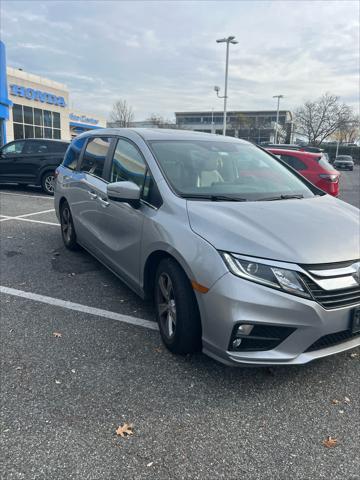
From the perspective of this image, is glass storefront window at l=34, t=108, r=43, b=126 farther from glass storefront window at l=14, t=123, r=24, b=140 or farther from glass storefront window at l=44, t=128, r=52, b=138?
glass storefront window at l=14, t=123, r=24, b=140

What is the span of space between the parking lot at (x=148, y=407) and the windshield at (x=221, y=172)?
1348 mm

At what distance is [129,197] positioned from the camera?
3289 mm

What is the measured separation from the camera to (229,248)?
2549 mm

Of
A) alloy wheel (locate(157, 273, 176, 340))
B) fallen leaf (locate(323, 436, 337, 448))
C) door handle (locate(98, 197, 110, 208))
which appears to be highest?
door handle (locate(98, 197, 110, 208))

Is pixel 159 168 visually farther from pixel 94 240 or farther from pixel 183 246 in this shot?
pixel 94 240

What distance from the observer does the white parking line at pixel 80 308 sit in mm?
3672

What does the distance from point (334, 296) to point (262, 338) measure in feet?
Answer: 1.71

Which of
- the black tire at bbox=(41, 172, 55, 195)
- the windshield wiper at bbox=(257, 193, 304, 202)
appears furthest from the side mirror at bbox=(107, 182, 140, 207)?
the black tire at bbox=(41, 172, 55, 195)

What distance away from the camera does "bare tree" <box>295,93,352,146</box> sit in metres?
65.2

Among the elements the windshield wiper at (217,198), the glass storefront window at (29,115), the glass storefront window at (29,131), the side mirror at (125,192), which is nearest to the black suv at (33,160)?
the side mirror at (125,192)

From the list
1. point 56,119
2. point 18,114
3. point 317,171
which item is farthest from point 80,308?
point 56,119

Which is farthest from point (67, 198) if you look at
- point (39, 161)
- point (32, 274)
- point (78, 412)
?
point (39, 161)

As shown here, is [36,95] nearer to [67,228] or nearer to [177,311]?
[67,228]

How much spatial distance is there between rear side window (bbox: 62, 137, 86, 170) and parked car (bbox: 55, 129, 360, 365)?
1210 millimetres
